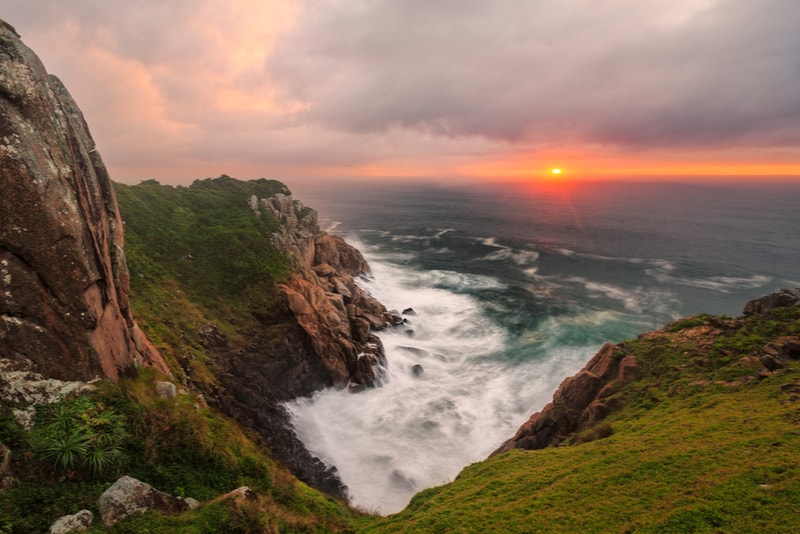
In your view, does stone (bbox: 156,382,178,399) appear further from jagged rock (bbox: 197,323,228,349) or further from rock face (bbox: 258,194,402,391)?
rock face (bbox: 258,194,402,391)

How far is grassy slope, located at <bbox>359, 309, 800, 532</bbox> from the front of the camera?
11.9 metres

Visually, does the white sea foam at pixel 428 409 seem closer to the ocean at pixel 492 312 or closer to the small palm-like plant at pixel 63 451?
the ocean at pixel 492 312

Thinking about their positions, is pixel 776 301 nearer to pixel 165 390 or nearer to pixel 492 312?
pixel 492 312

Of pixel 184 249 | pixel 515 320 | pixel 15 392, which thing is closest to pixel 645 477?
pixel 15 392

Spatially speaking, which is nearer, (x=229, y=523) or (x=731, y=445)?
(x=229, y=523)

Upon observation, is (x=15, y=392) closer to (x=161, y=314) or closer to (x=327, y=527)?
(x=327, y=527)

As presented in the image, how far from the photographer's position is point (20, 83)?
1241 cm

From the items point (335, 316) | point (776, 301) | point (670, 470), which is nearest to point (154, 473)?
point (670, 470)

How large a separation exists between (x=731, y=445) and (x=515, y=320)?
1571 inches

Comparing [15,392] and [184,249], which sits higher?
[184,249]

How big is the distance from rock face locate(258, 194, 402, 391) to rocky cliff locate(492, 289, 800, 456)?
1644 centimetres

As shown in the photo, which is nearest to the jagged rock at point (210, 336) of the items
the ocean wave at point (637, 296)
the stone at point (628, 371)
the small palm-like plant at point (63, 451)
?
the small palm-like plant at point (63, 451)

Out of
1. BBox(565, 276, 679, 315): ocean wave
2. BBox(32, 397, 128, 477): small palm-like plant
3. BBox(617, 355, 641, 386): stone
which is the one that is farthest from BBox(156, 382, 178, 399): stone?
BBox(565, 276, 679, 315): ocean wave

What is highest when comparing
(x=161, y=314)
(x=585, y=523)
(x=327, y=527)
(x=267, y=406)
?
(x=161, y=314)
